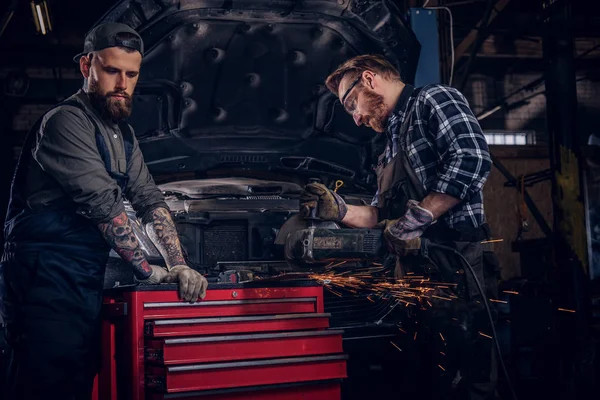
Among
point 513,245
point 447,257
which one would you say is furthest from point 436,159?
point 513,245

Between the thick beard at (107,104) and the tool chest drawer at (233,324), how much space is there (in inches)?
36.8

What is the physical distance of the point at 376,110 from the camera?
3.04 meters

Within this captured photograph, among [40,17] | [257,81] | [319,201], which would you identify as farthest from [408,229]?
[40,17]

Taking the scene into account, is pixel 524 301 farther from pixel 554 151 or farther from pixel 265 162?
pixel 554 151

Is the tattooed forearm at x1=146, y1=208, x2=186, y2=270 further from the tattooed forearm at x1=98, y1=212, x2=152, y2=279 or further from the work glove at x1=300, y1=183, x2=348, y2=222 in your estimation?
the work glove at x1=300, y1=183, x2=348, y2=222

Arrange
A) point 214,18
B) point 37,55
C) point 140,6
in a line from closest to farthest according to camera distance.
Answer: point 140,6, point 214,18, point 37,55

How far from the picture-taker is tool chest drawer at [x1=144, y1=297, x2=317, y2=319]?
2.23 meters

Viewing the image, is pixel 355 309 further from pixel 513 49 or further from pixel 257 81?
pixel 513 49

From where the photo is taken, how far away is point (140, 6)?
350 cm

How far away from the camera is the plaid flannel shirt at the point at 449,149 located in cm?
257

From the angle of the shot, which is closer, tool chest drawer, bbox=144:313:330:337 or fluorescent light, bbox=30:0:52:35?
tool chest drawer, bbox=144:313:330:337

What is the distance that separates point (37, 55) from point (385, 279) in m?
6.74

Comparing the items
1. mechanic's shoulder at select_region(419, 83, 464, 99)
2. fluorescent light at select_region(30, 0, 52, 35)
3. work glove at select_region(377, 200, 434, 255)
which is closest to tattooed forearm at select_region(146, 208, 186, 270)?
work glove at select_region(377, 200, 434, 255)

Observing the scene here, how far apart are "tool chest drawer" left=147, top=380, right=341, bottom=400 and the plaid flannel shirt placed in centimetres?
84
